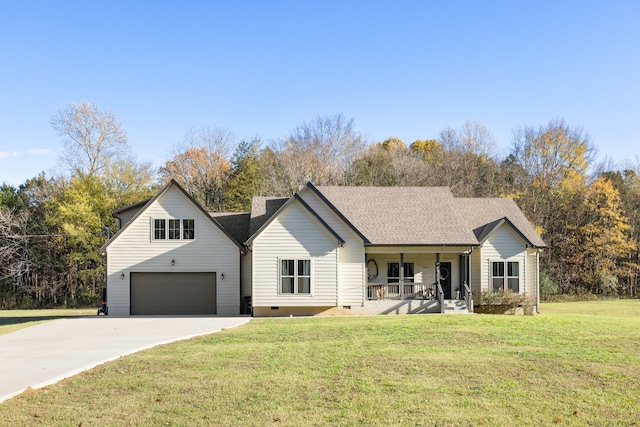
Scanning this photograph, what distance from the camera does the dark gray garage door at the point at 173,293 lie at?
93.0 feet

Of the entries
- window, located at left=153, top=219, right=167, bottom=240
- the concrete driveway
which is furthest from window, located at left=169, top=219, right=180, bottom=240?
the concrete driveway

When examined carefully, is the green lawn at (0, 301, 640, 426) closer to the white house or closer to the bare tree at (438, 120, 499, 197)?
the white house

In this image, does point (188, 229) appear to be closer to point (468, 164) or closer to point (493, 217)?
point (493, 217)

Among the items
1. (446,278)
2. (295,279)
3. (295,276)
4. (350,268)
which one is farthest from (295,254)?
(446,278)

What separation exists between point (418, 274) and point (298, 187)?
20.4m

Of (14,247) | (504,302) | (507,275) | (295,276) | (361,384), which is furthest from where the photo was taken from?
(14,247)

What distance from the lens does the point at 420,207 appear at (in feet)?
102

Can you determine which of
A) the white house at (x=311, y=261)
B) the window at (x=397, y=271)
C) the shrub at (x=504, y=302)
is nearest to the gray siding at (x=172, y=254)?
the white house at (x=311, y=261)

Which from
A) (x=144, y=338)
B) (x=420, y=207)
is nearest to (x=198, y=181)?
(x=420, y=207)

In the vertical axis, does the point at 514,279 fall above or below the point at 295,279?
below

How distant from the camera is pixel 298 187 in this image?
159 ft

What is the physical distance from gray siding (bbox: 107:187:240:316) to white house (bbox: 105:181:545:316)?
0.04 meters

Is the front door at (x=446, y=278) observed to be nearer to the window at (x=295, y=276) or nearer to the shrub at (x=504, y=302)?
the shrub at (x=504, y=302)

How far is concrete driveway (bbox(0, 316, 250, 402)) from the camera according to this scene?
11.8 m
